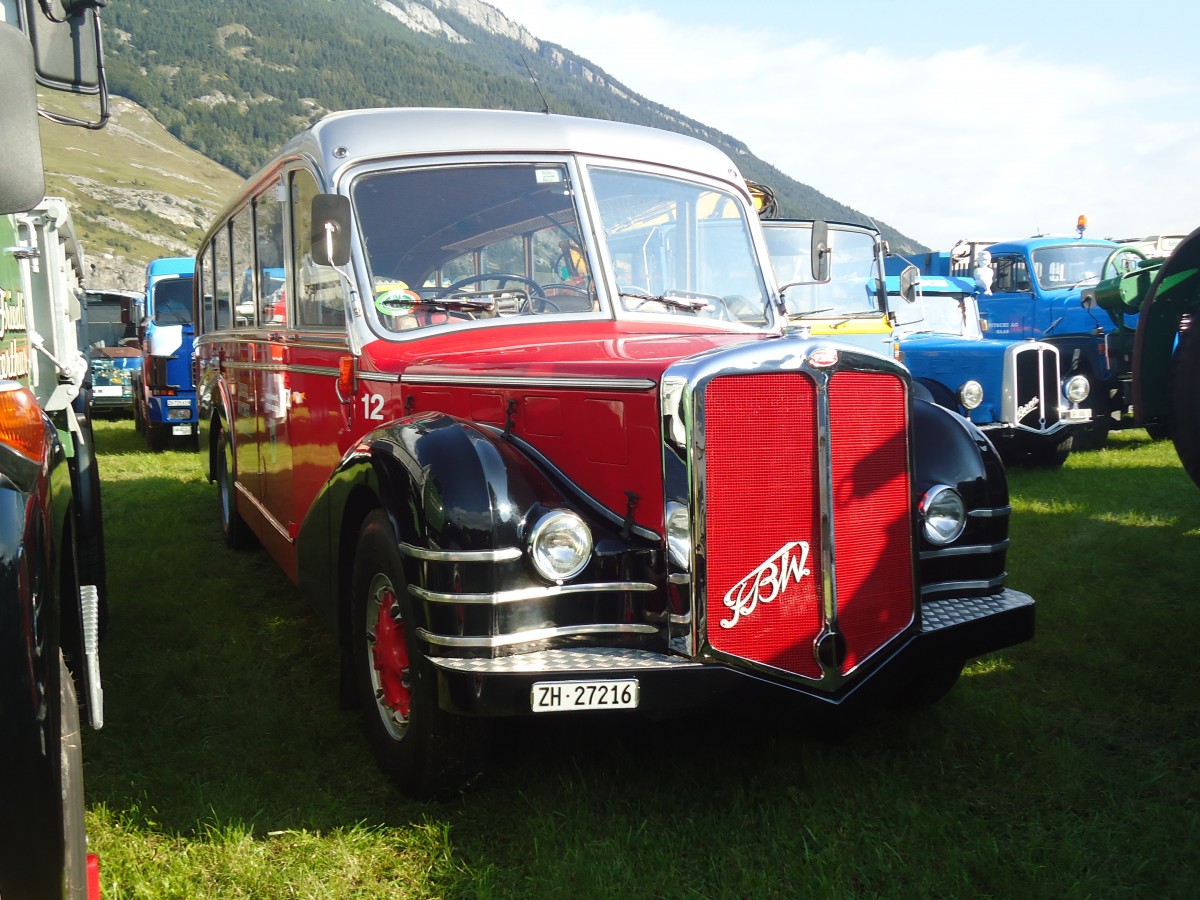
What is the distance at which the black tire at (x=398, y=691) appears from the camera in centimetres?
306

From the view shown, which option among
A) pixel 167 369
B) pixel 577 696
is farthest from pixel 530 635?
pixel 167 369

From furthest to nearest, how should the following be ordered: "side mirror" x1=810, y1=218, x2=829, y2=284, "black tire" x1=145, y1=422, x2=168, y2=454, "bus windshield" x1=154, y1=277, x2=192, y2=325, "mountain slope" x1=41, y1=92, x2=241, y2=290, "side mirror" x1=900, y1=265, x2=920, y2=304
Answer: "mountain slope" x1=41, y1=92, x2=241, y2=290, "bus windshield" x1=154, y1=277, x2=192, y2=325, "black tire" x1=145, y1=422, x2=168, y2=454, "side mirror" x1=900, y1=265, x2=920, y2=304, "side mirror" x1=810, y1=218, x2=829, y2=284

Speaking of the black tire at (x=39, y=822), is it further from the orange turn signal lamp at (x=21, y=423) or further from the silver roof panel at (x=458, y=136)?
the silver roof panel at (x=458, y=136)

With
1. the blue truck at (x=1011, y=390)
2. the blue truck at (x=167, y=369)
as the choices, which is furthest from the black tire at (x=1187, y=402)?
the blue truck at (x=167, y=369)

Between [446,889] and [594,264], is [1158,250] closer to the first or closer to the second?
[594,264]

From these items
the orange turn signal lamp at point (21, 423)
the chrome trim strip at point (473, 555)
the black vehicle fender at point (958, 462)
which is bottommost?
the chrome trim strip at point (473, 555)

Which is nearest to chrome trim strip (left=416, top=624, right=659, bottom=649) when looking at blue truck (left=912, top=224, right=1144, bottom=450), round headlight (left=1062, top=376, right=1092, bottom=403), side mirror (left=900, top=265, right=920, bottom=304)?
side mirror (left=900, top=265, right=920, bottom=304)

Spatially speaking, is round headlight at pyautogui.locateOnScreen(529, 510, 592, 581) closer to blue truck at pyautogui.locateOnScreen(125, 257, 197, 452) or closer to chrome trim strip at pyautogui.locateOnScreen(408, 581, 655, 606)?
chrome trim strip at pyautogui.locateOnScreen(408, 581, 655, 606)

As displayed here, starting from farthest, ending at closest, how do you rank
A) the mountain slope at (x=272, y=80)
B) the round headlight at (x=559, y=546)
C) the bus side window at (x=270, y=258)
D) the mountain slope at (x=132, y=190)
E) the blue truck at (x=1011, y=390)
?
1. the mountain slope at (x=272, y=80)
2. the mountain slope at (x=132, y=190)
3. the blue truck at (x=1011, y=390)
4. the bus side window at (x=270, y=258)
5. the round headlight at (x=559, y=546)

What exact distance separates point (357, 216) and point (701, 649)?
7.51 ft

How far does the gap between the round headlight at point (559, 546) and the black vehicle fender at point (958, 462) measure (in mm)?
1188

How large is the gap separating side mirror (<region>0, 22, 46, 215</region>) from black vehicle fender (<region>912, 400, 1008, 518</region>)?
262 centimetres

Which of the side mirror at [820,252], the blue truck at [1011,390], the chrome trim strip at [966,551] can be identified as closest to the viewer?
the chrome trim strip at [966,551]

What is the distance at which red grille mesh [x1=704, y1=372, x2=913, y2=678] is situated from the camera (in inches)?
116
